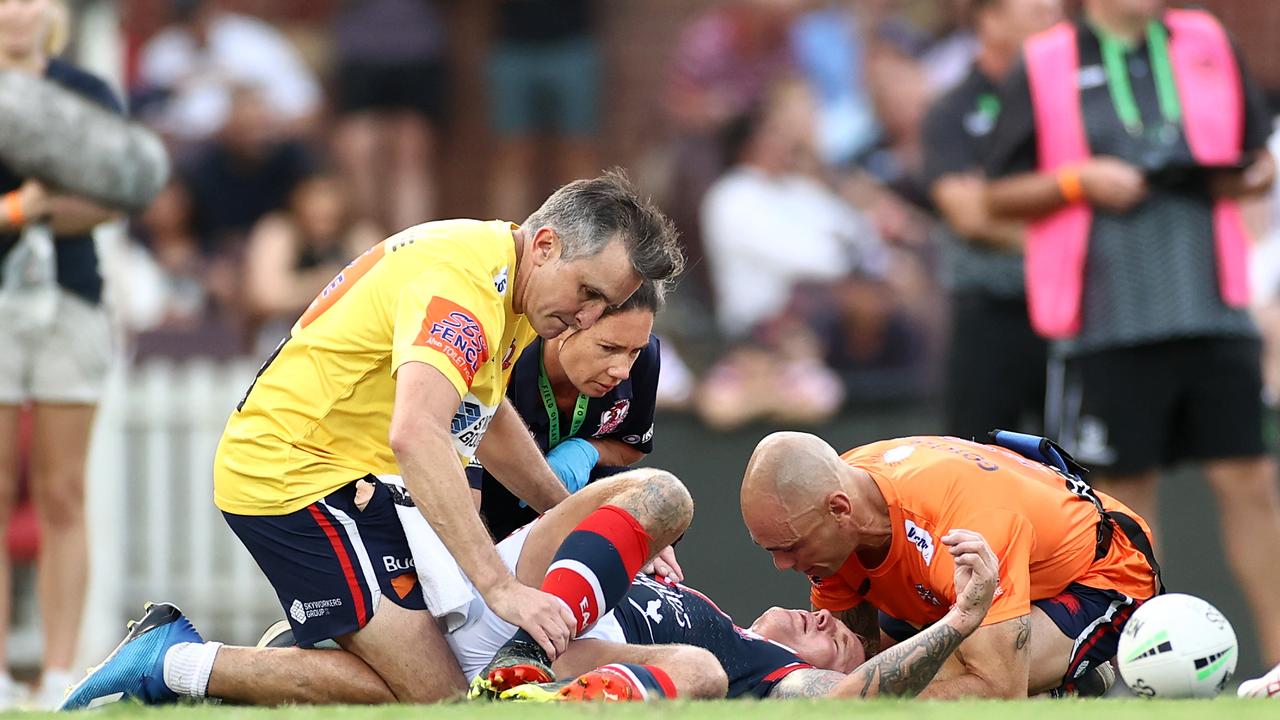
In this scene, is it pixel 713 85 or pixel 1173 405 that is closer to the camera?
pixel 1173 405

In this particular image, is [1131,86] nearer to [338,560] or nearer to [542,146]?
[338,560]

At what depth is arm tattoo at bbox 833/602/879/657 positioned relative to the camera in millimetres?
5965

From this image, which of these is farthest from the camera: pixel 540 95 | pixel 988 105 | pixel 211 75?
pixel 540 95

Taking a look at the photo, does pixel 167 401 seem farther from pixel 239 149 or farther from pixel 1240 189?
pixel 1240 189

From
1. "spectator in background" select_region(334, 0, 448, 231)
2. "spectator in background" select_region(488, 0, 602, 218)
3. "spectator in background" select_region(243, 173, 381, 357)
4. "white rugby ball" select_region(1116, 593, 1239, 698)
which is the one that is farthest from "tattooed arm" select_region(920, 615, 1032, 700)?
"spectator in background" select_region(488, 0, 602, 218)

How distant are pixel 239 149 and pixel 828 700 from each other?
794 centimetres

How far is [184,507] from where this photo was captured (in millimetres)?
10711

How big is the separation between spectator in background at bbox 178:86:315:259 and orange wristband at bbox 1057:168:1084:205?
5.55m

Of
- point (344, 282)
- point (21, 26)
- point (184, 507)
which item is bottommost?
point (184, 507)

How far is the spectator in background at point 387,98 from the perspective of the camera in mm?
12023

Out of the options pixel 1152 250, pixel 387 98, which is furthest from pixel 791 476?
pixel 387 98

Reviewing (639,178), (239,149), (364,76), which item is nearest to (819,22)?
(639,178)

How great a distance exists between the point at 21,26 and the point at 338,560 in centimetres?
325

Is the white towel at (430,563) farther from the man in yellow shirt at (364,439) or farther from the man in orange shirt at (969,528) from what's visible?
the man in orange shirt at (969,528)
